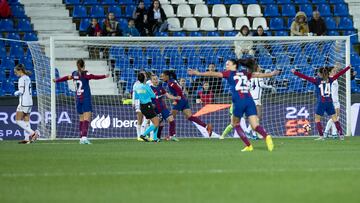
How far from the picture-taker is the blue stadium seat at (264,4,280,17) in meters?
32.2

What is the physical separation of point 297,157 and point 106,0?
1599 cm

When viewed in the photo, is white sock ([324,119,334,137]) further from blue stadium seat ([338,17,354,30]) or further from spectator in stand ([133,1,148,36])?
blue stadium seat ([338,17,354,30])

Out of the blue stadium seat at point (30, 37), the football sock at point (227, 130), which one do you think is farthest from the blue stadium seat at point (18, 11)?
the football sock at point (227, 130)

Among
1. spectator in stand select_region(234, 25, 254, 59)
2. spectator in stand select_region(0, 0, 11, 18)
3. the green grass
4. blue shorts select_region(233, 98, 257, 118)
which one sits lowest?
the green grass

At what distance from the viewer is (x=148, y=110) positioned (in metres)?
23.4

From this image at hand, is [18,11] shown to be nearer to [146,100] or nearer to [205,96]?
[205,96]

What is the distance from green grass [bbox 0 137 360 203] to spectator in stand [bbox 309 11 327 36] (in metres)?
10.7

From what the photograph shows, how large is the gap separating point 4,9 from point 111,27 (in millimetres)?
3564

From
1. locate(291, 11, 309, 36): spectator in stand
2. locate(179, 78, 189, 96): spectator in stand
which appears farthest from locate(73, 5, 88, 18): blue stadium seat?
locate(291, 11, 309, 36): spectator in stand

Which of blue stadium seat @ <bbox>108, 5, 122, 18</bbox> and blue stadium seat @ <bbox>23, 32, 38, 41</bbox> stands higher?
blue stadium seat @ <bbox>108, 5, 122, 18</bbox>

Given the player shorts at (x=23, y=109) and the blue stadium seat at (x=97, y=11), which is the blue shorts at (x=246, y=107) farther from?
the blue stadium seat at (x=97, y=11)

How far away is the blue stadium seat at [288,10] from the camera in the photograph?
3219 centimetres

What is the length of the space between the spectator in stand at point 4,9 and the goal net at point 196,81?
2.72m

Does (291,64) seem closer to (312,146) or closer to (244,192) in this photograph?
(312,146)
